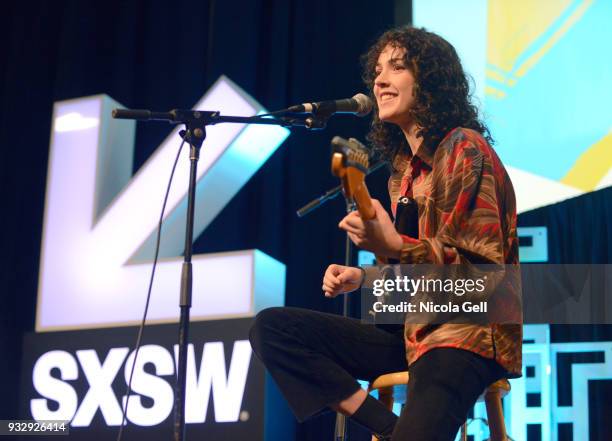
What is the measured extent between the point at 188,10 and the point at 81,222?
1.36m

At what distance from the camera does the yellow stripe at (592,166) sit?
3473mm

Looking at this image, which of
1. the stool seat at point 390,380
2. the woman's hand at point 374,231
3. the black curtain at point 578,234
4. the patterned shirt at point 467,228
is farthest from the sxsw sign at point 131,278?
the woman's hand at point 374,231

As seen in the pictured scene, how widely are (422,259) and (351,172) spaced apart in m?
0.27

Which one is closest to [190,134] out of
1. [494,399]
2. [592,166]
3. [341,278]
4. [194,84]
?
[341,278]

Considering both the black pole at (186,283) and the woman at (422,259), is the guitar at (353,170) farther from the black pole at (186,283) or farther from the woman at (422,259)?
the black pole at (186,283)

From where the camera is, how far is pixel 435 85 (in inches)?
83.4

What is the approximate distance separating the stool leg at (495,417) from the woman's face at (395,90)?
2.42 feet

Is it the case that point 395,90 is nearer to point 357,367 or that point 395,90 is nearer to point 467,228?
point 467,228

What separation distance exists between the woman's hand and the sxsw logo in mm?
1573

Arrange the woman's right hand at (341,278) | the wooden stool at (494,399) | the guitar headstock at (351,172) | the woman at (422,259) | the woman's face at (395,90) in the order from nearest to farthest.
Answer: the guitar headstock at (351,172), the woman at (422,259), the woman's right hand at (341,278), the wooden stool at (494,399), the woman's face at (395,90)

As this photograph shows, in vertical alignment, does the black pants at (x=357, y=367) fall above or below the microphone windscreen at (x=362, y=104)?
below

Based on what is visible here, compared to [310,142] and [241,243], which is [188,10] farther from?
[241,243]

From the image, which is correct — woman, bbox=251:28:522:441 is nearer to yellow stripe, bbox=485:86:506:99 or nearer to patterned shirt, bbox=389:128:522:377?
patterned shirt, bbox=389:128:522:377

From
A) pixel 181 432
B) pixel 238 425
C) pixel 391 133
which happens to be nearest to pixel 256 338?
pixel 181 432
